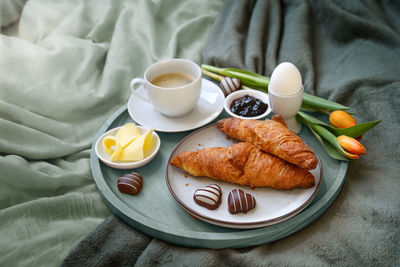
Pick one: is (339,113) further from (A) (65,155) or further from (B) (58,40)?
(B) (58,40)

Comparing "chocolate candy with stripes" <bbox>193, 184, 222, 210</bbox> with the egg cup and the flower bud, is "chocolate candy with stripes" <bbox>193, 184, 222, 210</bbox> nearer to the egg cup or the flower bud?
the egg cup

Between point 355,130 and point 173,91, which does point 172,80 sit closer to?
point 173,91

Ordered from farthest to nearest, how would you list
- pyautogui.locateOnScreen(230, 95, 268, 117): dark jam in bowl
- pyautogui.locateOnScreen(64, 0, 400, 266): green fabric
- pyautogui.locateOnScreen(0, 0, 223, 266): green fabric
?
1. pyautogui.locateOnScreen(230, 95, 268, 117): dark jam in bowl
2. pyautogui.locateOnScreen(0, 0, 223, 266): green fabric
3. pyautogui.locateOnScreen(64, 0, 400, 266): green fabric

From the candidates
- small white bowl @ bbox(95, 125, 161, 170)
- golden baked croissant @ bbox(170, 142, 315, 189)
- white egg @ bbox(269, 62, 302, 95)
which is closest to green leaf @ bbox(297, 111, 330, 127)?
white egg @ bbox(269, 62, 302, 95)

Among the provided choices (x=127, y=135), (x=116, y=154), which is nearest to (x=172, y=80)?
(x=127, y=135)

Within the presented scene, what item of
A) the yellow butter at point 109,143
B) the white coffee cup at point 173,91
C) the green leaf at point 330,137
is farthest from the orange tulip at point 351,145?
the yellow butter at point 109,143

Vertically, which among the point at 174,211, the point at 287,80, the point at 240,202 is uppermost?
the point at 287,80
